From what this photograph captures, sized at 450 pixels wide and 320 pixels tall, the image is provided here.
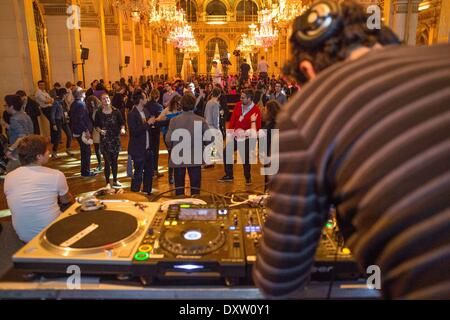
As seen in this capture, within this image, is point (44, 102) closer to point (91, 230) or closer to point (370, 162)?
point (91, 230)

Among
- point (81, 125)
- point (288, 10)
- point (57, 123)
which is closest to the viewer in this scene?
point (81, 125)

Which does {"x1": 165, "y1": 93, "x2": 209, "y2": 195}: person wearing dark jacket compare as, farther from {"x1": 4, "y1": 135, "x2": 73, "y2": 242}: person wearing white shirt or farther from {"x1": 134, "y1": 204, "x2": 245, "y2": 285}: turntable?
{"x1": 134, "y1": 204, "x2": 245, "y2": 285}: turntable

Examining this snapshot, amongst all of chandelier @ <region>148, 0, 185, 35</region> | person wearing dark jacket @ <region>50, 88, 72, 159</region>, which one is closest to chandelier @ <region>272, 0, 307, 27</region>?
chandelier @ <region>148, 0, 185, 35</region>

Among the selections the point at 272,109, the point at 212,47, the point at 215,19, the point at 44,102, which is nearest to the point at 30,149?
the point at 272,109

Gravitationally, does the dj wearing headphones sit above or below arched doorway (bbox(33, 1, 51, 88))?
below

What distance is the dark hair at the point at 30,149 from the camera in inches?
116

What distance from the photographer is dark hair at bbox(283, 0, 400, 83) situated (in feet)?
3.72

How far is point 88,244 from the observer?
1.67 metres

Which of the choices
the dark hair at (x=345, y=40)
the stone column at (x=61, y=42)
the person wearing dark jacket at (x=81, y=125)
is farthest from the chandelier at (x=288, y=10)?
the dark hair at (x=345, y=40)

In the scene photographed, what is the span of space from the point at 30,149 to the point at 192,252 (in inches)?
79.3

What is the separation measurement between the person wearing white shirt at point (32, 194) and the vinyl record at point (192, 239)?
1397 millimetres

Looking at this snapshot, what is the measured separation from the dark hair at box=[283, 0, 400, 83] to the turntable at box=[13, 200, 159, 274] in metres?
1.08

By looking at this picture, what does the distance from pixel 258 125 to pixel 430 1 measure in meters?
15.6
